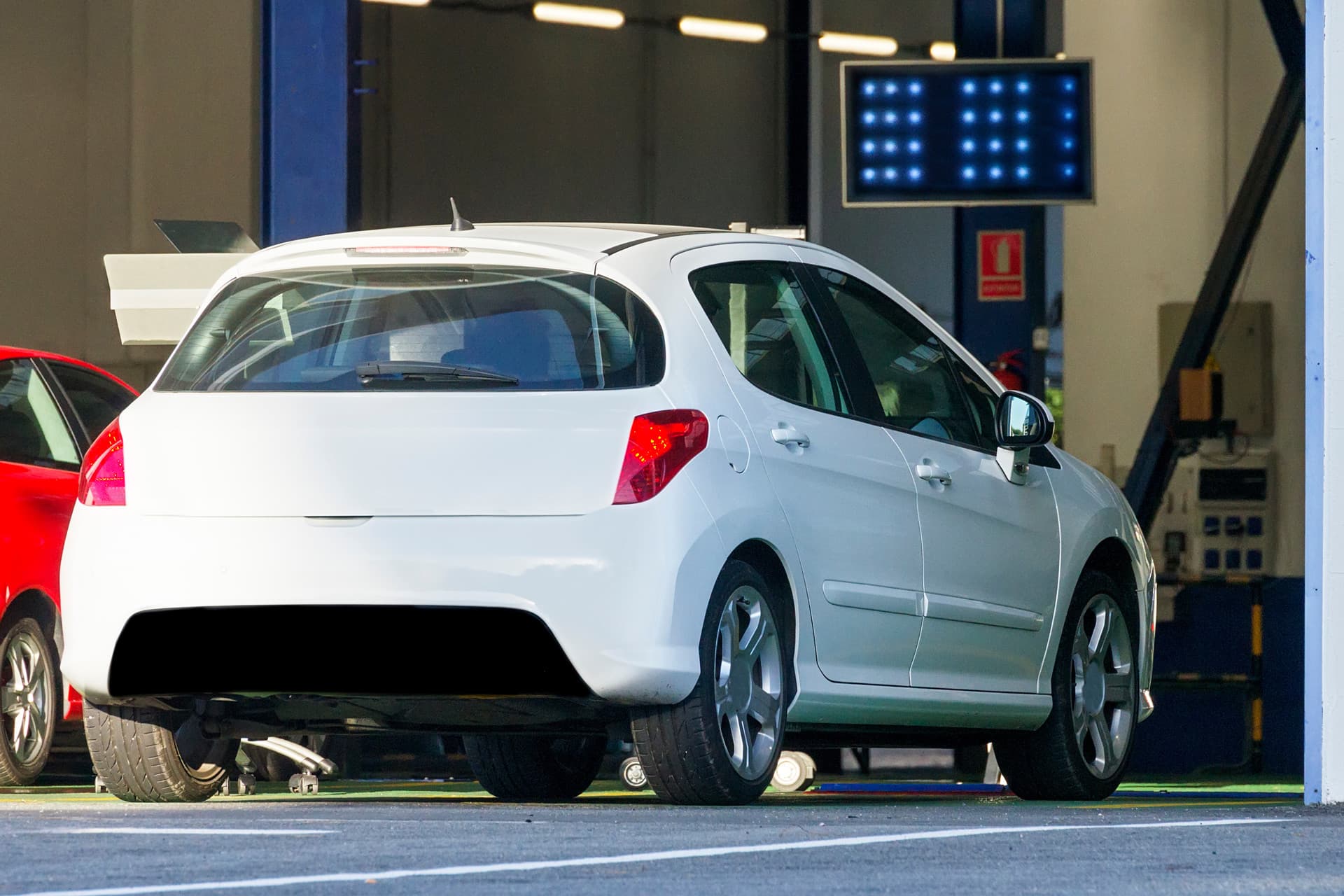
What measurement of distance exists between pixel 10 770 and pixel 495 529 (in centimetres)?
327

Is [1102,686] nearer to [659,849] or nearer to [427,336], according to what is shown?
[427,336]

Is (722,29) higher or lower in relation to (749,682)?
higher

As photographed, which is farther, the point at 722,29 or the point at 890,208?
the point at 722,29

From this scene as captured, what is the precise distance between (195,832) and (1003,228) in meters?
9.87

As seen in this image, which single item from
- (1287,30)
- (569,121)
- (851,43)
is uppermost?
(851,43)

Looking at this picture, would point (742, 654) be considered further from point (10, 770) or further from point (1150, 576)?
point (10, 770)

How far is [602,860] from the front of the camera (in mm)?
5340

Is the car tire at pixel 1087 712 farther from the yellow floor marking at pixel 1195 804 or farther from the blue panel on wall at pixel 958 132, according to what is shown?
the blue panel on wall at pixel 958 132

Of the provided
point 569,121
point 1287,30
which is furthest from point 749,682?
point 569,121

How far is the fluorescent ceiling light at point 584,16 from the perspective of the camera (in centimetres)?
2078

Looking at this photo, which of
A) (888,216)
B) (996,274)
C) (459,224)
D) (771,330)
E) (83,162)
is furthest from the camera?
(888,216)

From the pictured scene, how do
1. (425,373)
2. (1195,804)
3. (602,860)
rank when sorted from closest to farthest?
(602,860), (425,373), (1195,804)

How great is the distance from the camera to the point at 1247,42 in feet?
55.8

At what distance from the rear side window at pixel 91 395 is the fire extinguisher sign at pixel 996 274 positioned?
19.9 feet
